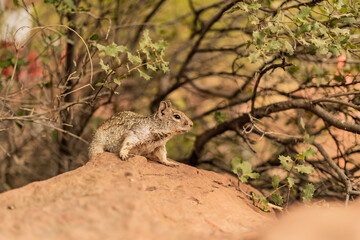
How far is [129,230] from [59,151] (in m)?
4.19

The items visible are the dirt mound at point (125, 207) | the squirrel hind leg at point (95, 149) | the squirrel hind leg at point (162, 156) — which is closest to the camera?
the dirt mound at point (125, 207)

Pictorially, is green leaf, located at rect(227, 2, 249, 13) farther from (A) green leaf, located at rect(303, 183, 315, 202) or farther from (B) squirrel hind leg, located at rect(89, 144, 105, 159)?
(B) squirrel hind leg, located at rect(89, 144, 105, 159)

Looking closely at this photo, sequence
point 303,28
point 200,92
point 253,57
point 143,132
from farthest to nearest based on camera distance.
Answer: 1. point 200,92
2. point 143,132
3. point 303,28
4. point 253,57

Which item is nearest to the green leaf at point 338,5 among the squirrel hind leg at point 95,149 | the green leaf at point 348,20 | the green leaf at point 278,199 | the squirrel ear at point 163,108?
the green leaf at point 348,20

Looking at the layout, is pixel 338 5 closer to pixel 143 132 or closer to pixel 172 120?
pixel 172 120

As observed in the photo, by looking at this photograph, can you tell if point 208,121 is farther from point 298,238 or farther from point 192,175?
point 298,238

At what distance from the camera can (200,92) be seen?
719 centimetres

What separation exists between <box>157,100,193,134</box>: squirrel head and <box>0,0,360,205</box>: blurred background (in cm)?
53

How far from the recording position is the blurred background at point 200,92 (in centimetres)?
444

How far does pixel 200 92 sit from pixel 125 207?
4997mm

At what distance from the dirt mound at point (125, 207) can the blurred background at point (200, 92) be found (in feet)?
2.51

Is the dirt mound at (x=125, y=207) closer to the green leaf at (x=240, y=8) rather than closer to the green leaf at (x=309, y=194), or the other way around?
the green leaf at (x=309, y=194)

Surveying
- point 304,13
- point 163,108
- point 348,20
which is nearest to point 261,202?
point 163,108

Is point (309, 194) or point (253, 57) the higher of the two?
point (253, 57)
